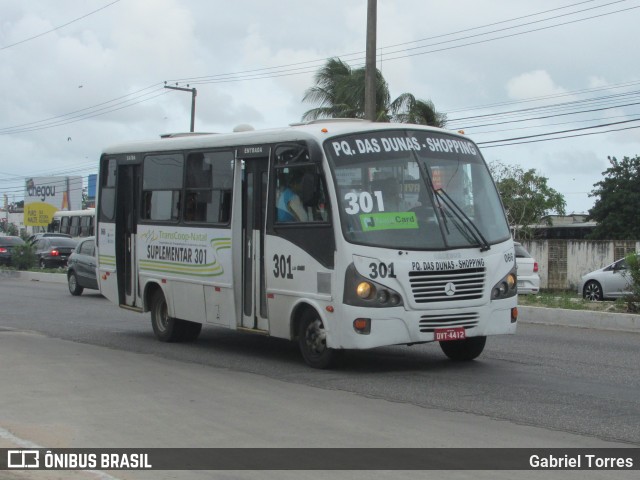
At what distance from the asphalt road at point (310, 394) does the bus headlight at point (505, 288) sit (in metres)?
0.92

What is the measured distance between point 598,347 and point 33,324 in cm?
1057

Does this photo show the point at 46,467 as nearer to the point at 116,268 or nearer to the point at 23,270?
the point at 116,268

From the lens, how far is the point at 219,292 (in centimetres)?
1360

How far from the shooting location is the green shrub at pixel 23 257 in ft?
135

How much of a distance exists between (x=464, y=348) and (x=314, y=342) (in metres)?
2.04

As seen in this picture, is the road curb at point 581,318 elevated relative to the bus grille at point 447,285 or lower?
lower

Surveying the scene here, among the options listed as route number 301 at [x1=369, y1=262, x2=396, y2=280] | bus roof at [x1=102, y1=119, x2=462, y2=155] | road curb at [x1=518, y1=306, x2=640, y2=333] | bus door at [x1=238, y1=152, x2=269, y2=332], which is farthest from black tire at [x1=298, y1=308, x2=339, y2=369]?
road curb at [x1=518, y1=306, x2=640, y2=333]

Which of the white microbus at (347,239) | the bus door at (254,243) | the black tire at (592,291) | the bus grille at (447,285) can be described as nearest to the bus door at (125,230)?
the white microbus at (347,239)

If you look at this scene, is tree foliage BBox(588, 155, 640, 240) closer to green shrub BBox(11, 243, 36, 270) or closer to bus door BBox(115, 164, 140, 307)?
green shrub BBox(11, 243, 36, 270)

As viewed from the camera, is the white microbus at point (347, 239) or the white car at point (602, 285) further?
the white car at point (602, 285)

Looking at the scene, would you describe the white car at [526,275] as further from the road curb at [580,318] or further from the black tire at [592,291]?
the road curb at [580,318]

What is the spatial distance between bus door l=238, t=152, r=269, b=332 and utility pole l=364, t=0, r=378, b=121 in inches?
449

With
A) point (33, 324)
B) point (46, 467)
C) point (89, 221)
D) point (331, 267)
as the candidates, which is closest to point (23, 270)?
point (89, 221)

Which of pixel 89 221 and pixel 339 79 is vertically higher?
pixel 339 79
